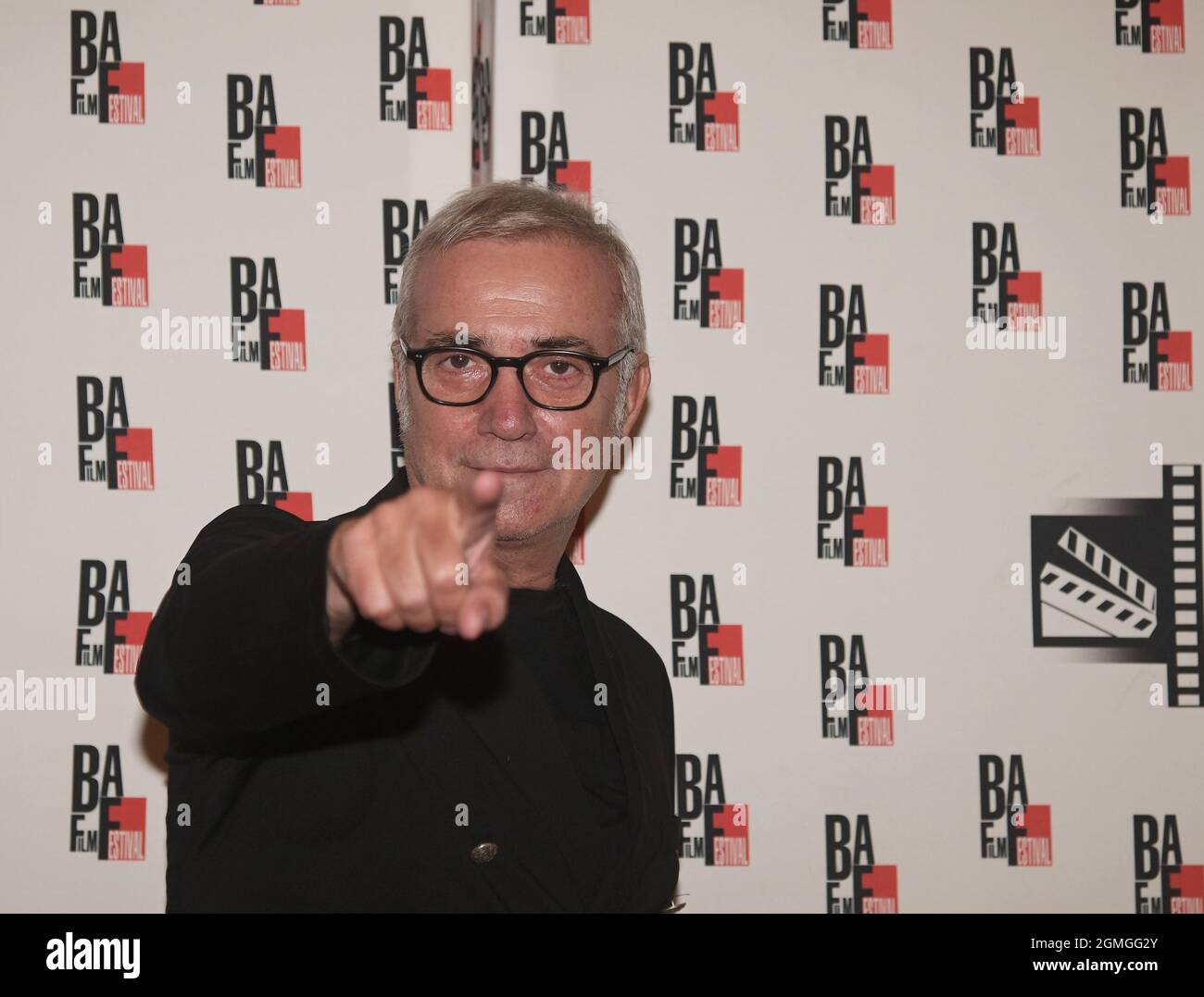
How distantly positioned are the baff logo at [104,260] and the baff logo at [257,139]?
223 millimetres

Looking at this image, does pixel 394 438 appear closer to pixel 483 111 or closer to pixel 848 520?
pixel 483 111

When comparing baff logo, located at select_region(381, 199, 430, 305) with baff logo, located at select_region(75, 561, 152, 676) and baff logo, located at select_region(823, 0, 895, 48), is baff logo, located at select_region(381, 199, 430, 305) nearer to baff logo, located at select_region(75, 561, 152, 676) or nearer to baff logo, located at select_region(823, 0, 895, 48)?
baff logo, located at select_region(75, 561, 152, 676)

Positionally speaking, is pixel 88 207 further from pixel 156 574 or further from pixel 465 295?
pixel 465 295

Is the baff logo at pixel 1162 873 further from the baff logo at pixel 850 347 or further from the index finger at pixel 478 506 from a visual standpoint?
the index finger at pixel 478 506

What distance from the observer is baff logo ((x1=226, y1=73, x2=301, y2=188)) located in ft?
6.01

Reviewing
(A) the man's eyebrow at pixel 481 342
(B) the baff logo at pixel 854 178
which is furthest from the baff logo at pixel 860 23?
(A) the man's eyebrow at pixel 481 342

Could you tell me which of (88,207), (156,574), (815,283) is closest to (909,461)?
(815,283)

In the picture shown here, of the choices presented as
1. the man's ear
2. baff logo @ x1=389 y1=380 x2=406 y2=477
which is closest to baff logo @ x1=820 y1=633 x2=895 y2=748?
the man's ear

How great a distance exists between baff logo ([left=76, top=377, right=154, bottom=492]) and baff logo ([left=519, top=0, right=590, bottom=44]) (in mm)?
970

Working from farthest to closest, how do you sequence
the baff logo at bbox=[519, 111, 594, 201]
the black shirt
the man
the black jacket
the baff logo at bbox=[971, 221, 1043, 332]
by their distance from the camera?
the baff logo at bbox=[971, 221, 1043, 332] → the baff logo at bbox=[519, 111, 594, 201] → the black shirt → the black jacket → the man

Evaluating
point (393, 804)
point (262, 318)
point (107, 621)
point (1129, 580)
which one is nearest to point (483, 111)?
point (262, 318)

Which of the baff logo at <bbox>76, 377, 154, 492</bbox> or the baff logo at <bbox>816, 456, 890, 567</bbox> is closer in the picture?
the baff logo at <bbox>76, 377, 154, 492</bbox>

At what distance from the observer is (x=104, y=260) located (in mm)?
1812
